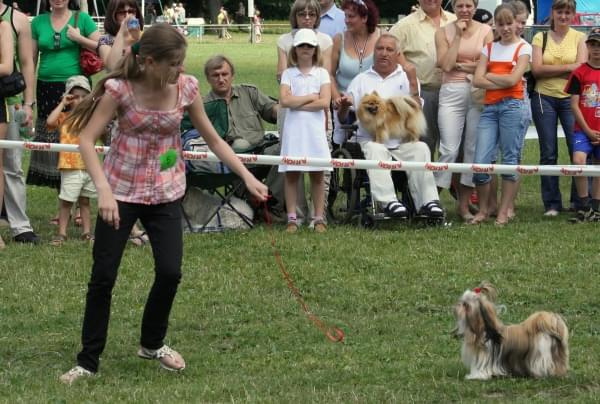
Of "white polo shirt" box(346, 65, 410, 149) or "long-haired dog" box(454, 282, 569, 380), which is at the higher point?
"white polo shirt" box(346, 65, 410, 149)

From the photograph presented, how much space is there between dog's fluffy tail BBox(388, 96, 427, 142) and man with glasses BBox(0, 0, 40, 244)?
3.05 m

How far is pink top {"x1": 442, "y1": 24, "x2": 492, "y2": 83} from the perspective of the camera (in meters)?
10.5

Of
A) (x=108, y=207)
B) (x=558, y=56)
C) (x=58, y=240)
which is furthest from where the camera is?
(x=558, y=56)

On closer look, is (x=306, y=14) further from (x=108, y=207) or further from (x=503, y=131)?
(x=108, y=207)

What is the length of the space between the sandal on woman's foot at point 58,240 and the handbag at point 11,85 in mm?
1255

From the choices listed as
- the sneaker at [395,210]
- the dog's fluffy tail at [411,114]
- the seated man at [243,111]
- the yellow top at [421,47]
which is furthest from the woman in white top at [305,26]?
the sneaker at [395,210]

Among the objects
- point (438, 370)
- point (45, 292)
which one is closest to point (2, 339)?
point (45, 292)

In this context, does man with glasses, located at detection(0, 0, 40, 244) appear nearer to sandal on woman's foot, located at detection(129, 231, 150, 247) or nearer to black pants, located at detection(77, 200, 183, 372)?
A: sandal on woman's foot, located at detection(129, 231, 150, 247)

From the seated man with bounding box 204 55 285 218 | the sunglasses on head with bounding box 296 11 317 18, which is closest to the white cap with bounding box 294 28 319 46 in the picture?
the sunglasses on head with bounding box 296 11 317 18

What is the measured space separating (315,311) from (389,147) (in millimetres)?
3214

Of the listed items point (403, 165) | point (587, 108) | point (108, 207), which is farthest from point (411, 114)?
point (108, 207)

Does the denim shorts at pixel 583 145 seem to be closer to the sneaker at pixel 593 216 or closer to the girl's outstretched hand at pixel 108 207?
the sneaker at pixel 593 216

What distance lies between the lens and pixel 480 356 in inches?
218

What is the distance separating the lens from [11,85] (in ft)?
29.8
